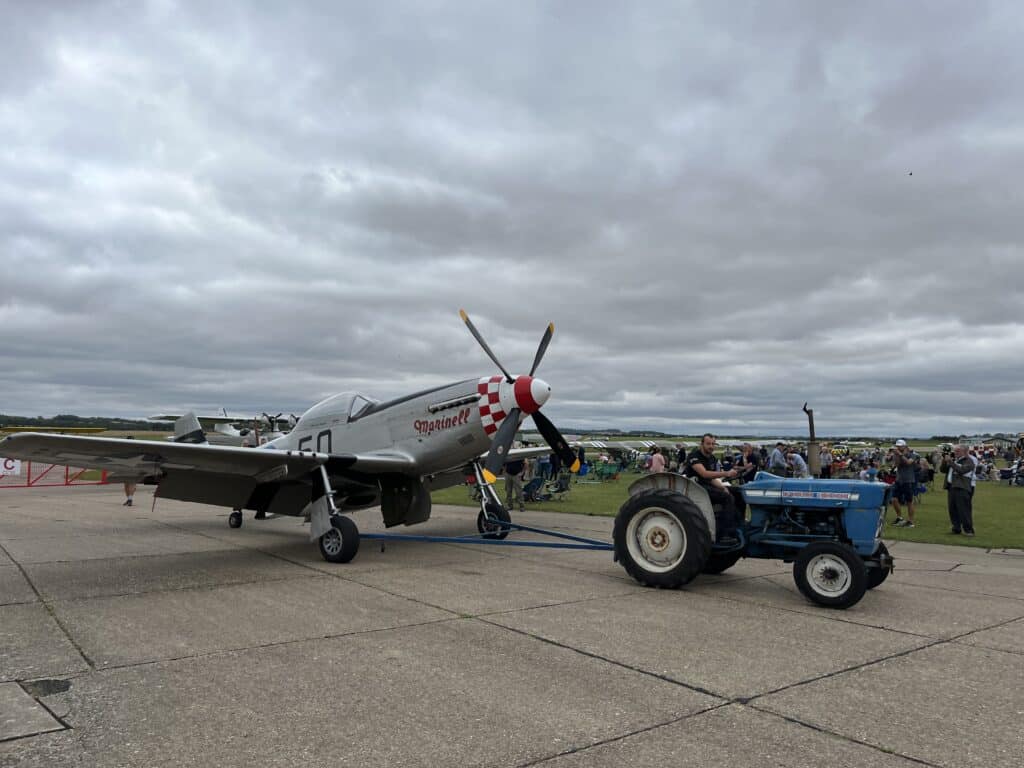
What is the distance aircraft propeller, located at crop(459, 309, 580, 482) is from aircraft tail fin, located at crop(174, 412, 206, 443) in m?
8.25

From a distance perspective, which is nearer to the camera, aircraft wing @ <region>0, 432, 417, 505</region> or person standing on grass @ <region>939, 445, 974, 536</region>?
aircraft wing @ <region>0, 432, 417, 505</region>

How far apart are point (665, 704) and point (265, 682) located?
96.5 inches

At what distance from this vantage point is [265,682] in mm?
4332

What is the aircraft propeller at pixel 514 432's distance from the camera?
9453mm

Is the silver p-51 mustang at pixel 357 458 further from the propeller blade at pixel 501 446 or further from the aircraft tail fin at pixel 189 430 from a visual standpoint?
the aircraft tail fin at pixel 189 430

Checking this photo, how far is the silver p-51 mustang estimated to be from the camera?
9227 millimetres

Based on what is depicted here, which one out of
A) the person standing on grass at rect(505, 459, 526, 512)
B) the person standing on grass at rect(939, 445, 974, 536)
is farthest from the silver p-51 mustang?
the person standing on grass at rect(939, 445, 974, 536)

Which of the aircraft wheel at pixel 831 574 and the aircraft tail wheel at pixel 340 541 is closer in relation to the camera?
the aircraft wheel at pixel 831 574

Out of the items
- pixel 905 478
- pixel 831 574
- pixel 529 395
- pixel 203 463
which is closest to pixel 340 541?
pixel 203 463

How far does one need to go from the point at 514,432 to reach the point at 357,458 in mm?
2379

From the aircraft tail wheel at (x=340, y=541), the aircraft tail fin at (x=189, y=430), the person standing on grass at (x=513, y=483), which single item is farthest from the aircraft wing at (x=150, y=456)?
the person standing on grass at (x=513, y=483)

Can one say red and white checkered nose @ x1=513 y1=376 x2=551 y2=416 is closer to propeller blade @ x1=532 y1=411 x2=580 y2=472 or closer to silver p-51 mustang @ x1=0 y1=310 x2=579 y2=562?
silver p-51 mustang @ x1=0 y1=310 x2=579 y2=562

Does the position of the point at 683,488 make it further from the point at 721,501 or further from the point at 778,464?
the point at 778,464

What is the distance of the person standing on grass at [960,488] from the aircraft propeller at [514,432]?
23.5 ft
